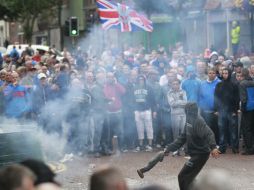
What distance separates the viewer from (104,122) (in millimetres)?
15305

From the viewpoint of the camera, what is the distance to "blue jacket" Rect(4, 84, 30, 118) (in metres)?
14.1

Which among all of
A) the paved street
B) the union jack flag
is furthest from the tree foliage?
the paved street

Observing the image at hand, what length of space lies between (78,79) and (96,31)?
15.7 meters

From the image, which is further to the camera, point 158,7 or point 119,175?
point 158,7

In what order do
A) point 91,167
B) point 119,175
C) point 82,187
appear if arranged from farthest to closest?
1. point 91,167
2. point 82,187
3. point 119,175

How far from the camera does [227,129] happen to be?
15172 millimetres

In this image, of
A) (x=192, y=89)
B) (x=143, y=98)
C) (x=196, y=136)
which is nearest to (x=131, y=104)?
(x=143, y=98)

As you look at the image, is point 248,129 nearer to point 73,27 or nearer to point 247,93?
point 247,93

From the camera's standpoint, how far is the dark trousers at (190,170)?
9.81 m

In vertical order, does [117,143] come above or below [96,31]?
below

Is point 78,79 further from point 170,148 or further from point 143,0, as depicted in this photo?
point 143,0

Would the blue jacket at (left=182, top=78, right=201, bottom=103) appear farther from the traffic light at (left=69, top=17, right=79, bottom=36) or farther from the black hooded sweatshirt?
the traffic light at (left=69, top=17, right=79, bottom=36)

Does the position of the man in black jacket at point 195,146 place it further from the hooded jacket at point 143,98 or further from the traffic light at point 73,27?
the traffic light at point 73,27

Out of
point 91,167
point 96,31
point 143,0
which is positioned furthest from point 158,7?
point 91,167
